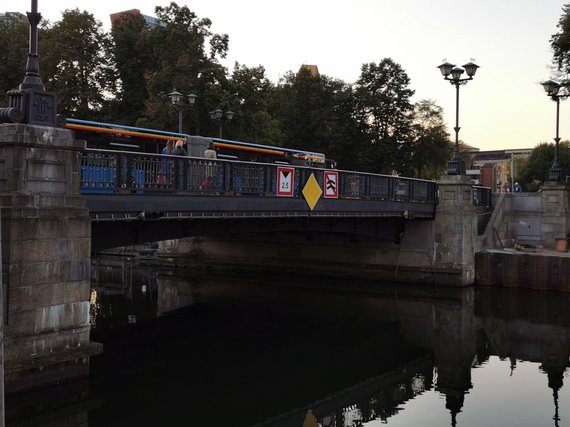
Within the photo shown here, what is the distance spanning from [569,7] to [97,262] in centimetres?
3233

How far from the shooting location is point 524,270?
27.9 meters

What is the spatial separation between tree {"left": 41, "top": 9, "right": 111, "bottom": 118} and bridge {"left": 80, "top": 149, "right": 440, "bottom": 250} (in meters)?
28.4

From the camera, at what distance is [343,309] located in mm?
24719

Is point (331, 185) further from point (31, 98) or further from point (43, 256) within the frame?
point (31, 98)

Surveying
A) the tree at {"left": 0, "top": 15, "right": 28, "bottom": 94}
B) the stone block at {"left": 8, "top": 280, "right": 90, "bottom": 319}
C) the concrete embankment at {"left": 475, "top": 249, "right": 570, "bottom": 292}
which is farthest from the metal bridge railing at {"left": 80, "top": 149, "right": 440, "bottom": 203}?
the tree at {"left": 0, "top": 15, "right": 28, "bottom": 94}

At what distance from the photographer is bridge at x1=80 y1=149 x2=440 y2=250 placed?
46.3 feet

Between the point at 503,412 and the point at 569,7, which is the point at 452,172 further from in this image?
the point at 503,412

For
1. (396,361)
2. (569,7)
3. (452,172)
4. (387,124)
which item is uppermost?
(569,7)

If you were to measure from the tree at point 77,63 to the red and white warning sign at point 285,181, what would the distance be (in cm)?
3037

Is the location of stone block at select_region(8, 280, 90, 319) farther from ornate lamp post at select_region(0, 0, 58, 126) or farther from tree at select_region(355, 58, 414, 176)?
tree at select_region(355, 58, 414, 176)

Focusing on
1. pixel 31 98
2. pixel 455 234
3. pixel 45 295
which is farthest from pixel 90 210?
pixel 455 234

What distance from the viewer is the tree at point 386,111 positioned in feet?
177

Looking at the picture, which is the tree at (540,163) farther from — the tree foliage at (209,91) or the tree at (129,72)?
the tree at (129,72)

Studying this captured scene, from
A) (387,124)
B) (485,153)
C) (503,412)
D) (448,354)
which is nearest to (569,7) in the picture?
(387,124)
